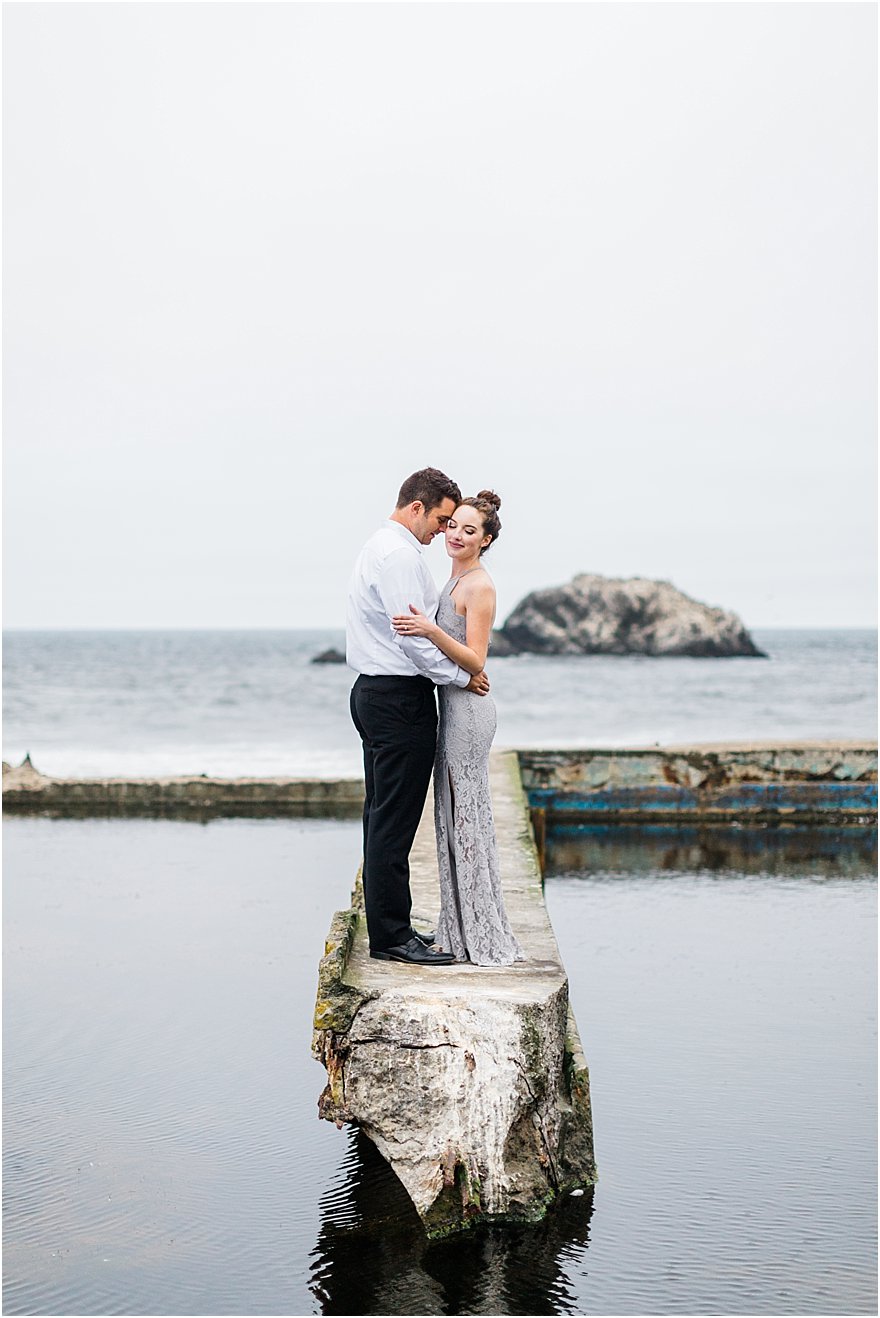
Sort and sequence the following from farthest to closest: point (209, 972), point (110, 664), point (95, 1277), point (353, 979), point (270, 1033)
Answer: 1. point (110, 664)
2. point (209, 972)
3. point (270, 1033)
4. point (353, 979)
5. point (95, 1277)

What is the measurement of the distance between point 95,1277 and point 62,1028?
224 centimetres

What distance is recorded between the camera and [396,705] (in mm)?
4449

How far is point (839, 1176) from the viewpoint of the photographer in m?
4.33

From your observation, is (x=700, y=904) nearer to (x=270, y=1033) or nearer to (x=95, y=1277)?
(x=270, y=1033)

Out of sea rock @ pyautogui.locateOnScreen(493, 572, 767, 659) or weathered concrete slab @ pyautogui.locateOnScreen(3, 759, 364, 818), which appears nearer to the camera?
weathered concrete slab @ pyautogui.locateOnScreen(3, 759, 364, 818)

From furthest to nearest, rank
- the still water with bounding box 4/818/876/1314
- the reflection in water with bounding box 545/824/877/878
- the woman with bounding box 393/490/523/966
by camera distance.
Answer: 1. the reflection in water with bounding box 545/824/877/878
2. the woman with bounding box 393/490/523/966
3. the still water with bounding box 4/818/876/1314

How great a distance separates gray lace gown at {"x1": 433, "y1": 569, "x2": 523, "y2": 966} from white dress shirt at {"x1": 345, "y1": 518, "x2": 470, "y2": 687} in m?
0.16

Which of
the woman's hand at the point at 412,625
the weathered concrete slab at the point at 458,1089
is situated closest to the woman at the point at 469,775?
the woman's hand at the point at 412,625

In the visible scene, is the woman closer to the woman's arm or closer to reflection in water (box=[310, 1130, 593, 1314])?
the woman's arm

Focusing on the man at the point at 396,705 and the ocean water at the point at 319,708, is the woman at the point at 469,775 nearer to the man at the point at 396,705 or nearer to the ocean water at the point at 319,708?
the man at the point at 396,705

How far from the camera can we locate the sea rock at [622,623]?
57.1m

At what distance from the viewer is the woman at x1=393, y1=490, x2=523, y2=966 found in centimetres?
455

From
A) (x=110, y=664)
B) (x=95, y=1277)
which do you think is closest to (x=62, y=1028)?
(x=95, y=1277)

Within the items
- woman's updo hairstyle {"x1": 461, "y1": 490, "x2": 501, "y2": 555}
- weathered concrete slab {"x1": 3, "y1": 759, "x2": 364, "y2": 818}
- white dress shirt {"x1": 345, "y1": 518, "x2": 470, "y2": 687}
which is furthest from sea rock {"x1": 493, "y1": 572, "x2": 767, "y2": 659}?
white dress shirt {"x1": 345, "y1": 518, "x2": 470, "y2": 687}
